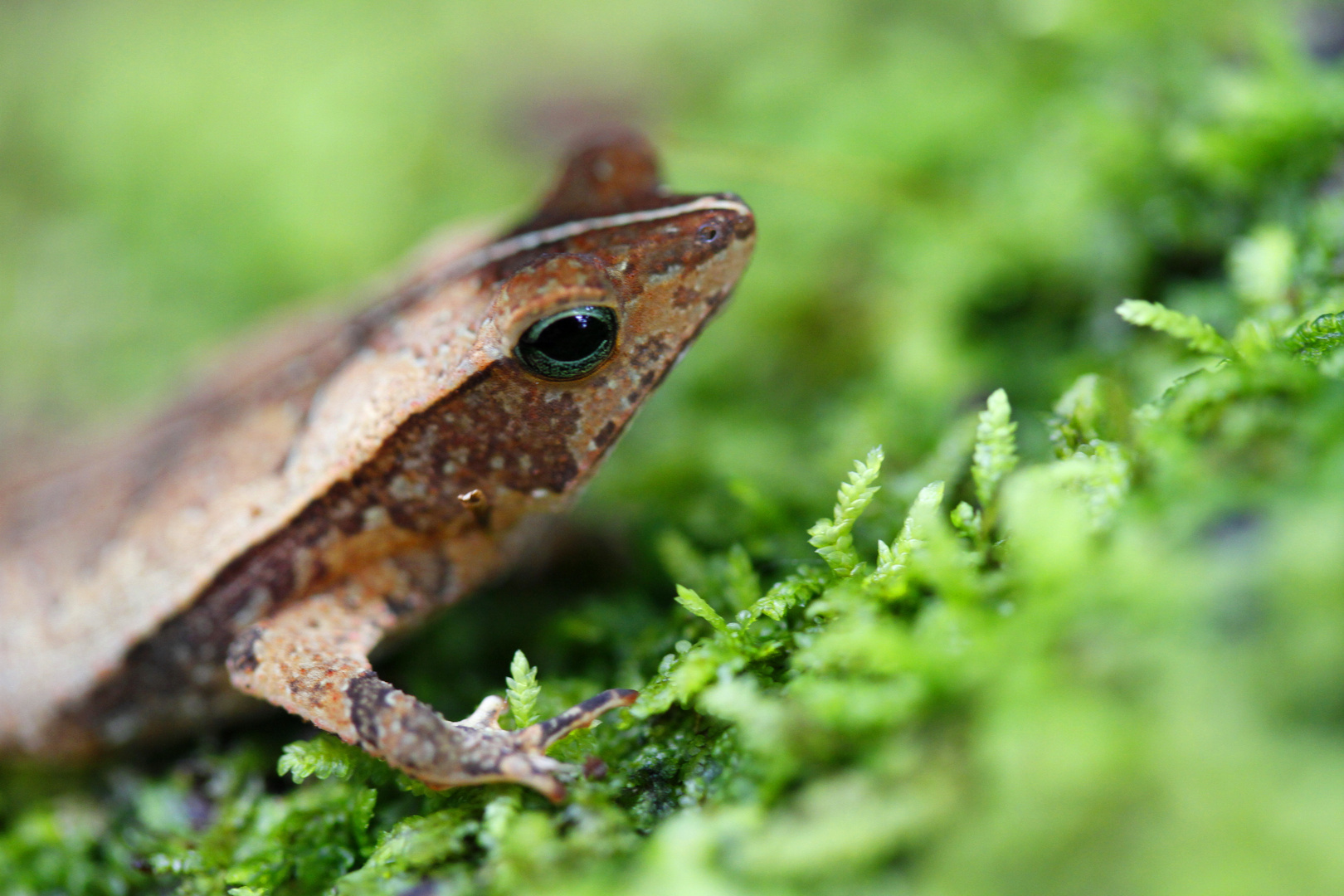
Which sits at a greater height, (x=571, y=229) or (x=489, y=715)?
(x=571, y=229)

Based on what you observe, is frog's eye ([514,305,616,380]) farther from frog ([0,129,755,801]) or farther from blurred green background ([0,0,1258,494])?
blurred green background ([0,0,1258,494])

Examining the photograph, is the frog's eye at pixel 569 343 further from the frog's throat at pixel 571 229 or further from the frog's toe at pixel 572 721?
the frog's toe at pixel 572 721

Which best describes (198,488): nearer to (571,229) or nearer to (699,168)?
(571,229)

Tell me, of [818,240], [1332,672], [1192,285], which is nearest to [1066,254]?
[1192,285]

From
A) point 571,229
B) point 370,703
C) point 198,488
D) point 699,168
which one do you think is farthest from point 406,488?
point 699,168

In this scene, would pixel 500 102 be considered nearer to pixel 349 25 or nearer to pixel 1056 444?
pixel 349 25

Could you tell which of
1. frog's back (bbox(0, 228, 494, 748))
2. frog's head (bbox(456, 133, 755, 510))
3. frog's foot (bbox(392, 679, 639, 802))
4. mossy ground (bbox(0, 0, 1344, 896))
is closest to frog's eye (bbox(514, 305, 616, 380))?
frog's head (bbox(456, 133, 755, 510))
